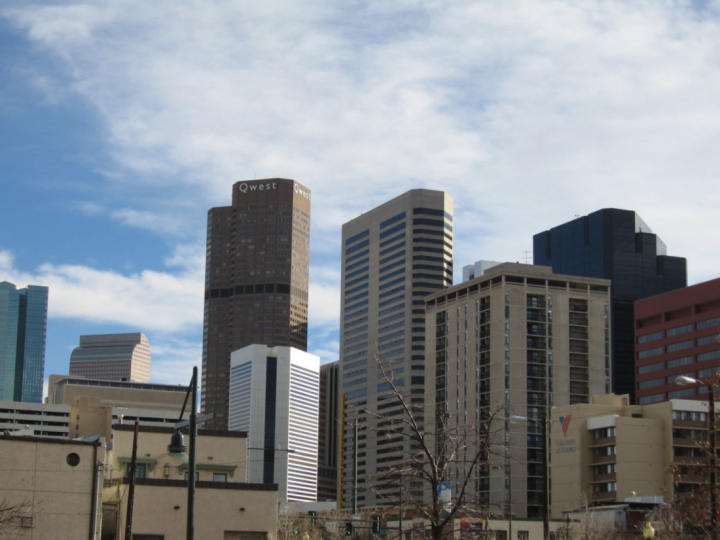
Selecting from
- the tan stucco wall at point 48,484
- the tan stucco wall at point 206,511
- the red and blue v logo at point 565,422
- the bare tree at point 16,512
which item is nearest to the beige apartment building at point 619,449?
the red and blue v logo at point 565,422

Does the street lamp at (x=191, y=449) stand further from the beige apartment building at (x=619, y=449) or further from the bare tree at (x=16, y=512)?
the beige apartment building at (x=619, y=449)

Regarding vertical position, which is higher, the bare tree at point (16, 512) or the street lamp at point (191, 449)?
the street lamp at point (191, 449)

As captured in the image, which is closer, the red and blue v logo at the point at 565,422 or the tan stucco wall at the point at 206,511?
the tan stucco wall at the point at 206,511

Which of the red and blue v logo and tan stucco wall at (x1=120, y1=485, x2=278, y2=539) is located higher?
the red and blue v logo

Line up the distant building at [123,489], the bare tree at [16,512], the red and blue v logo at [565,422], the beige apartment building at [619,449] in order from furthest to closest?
the red and blue v logo at [565,422], the beige apartment building at [619,449], the distant building at [123,489], the bare tree at [16,512]

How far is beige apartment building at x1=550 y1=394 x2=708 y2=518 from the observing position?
147250mm

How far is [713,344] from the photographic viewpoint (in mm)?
186500

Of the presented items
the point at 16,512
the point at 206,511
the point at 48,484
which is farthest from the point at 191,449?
the point at 206,511

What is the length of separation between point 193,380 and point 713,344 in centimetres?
17011

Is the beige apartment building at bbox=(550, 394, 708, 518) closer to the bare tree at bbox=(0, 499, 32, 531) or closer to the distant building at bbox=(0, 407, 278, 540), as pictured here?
the distant building at bbox=(0, 407, 278, 540)

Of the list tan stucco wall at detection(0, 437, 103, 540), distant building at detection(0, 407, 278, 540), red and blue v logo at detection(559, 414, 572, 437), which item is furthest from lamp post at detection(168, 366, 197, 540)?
red and blue v logo at detection(559, 414, 572, 437)

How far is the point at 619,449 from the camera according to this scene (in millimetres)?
148625

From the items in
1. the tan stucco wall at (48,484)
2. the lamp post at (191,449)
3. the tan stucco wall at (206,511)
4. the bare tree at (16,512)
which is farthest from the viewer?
the tan stucco wall at (206,511)

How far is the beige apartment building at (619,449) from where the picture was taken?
483ft
